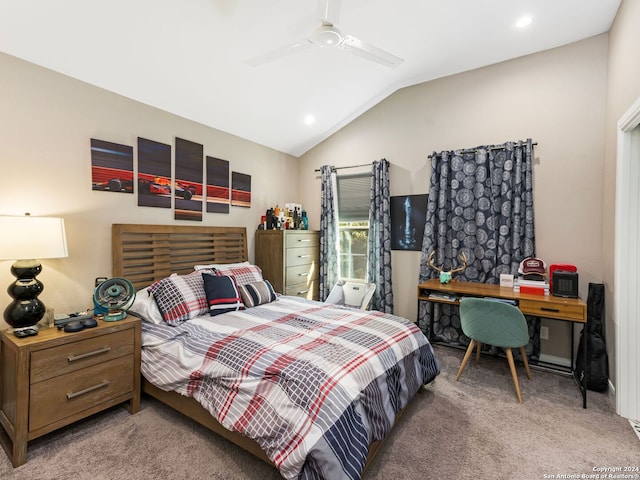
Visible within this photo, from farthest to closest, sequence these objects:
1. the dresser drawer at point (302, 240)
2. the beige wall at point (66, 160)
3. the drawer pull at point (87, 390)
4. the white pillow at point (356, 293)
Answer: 1. the dresser drawer at point (302, 240)
2. the white pillow at point (356, 293)
3. the beige wall at point (66, 160)
4. the drawer pull at point (87, 390)

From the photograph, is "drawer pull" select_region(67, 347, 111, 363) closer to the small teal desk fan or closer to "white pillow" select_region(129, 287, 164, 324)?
the small teal desk fan

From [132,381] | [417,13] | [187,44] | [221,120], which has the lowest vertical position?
[132,381]

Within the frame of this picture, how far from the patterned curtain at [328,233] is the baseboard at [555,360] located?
249cm

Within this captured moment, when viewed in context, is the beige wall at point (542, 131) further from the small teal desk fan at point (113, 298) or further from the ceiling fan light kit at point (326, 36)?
the small teal desk fan at point (113, 298)

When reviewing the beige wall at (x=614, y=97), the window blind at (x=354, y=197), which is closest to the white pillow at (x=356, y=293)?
the window blind at (x=354, y=197)

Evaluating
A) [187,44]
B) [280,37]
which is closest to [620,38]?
[280,37]

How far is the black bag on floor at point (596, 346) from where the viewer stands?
260cm

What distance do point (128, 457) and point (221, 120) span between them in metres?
3.17

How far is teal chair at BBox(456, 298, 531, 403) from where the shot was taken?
2.49m

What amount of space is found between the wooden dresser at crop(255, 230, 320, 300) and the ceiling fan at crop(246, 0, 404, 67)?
7.05 ft

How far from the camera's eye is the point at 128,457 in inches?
72.8

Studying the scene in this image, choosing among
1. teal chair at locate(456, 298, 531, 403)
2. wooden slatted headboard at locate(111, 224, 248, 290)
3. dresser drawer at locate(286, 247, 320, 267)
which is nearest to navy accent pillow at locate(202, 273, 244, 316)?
wooden slatted headboard at locate(111, 224, 248, 290)

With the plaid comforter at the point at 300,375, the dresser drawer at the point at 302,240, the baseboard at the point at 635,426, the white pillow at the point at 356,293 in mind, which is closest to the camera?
the plaid comforter at the point at 300,375

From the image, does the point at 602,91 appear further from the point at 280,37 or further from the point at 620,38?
the point at 280,37
